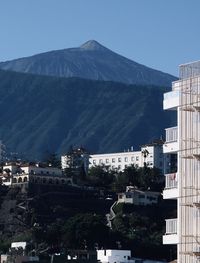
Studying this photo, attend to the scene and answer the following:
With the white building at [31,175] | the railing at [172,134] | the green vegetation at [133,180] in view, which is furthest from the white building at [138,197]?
the railing at [172,134]

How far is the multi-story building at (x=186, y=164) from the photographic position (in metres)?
31.5

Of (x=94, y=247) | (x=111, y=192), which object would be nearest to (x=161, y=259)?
(x=94, y=247)

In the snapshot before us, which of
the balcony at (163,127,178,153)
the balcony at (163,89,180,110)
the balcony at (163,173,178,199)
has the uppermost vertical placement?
the balcony at (163,89,180,110)

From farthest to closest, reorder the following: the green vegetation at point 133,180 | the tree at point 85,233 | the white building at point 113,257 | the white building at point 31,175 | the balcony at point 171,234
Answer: the green vegetation at point 133,180 → the white building at point 31,175 → the tree at point 85,233 → the white building at point 113,257 → the balcony at point 171,234

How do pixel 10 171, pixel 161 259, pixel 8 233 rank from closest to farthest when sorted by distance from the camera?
pixel 161 259 → pixel 8 233 → pixel 10 171

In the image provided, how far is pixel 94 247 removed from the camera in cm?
12556

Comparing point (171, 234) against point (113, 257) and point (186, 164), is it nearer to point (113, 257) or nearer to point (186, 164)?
point (186, 164)

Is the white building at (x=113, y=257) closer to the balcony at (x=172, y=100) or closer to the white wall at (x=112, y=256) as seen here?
the white wall at (x=112, y=256)

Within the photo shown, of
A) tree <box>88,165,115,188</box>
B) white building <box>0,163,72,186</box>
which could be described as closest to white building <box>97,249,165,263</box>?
white building <box>0,163,72,186</box>

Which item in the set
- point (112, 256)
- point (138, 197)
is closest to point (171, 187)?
point (112, 256)

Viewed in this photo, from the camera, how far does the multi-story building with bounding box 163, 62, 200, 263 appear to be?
103 ft

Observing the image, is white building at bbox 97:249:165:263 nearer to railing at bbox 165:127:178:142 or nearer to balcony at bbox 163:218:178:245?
balcony at bbox 163:218:178:245

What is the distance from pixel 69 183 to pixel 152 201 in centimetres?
1568

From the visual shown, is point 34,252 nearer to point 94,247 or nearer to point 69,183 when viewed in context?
point 94,247
